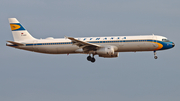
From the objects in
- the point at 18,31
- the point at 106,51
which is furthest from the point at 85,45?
the point at 18,31

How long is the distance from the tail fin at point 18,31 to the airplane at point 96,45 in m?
1.24

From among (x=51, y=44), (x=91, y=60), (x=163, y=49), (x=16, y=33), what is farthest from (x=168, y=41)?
(x=16, y=33)

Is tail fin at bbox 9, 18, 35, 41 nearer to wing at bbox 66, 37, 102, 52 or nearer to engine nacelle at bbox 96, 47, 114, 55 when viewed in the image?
wing at bbox 66, 37, 102, 52

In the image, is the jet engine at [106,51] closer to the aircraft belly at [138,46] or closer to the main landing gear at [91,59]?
the aircraft belly at [138,46]

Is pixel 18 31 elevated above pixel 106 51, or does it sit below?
above

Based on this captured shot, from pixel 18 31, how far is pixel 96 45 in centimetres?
1803

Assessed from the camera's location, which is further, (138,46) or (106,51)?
(138,46)

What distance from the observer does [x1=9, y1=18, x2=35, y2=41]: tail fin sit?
229 ft

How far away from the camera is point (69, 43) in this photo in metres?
65.9

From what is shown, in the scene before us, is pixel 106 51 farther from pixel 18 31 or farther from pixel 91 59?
A: pixel 18 31

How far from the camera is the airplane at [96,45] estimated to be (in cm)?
6381

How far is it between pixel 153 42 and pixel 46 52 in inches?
836

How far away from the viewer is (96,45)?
A: 63375 millimetres

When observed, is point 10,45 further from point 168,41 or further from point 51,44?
point 168,41
